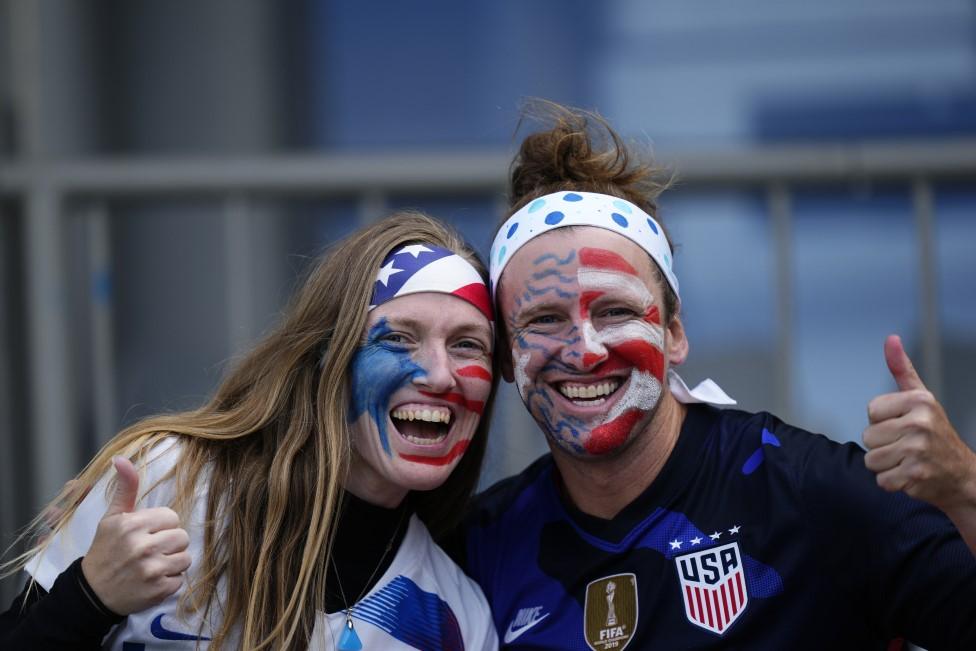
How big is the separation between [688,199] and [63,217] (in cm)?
275

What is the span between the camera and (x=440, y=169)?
5.43m

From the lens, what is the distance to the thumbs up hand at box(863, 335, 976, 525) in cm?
250

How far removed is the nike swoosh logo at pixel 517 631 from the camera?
3164 millimetres

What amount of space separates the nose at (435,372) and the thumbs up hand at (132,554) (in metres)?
0.71

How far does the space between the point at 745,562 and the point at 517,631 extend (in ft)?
2.08

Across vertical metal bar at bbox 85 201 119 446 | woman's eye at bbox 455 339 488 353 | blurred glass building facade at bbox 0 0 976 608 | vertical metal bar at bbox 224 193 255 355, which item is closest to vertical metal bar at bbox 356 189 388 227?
blurred glass building facade at bbox 0 0 976 608

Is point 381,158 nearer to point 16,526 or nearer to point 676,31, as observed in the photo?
point 676,31

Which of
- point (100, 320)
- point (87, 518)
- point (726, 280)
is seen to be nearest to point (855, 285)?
point (726, 280)

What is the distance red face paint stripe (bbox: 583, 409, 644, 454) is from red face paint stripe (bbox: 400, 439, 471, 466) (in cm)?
33

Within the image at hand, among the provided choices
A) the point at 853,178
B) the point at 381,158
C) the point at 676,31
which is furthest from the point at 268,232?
the point at 853,178

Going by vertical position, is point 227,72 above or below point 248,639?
above

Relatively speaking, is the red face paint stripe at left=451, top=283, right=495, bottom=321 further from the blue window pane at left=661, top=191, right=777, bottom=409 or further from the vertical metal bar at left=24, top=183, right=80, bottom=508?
the vertical metal bar at left=24, top=183, right=80, bottom=508

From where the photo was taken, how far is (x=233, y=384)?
338 cm

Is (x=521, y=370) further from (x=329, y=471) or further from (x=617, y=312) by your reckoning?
(x=329, y=471)
